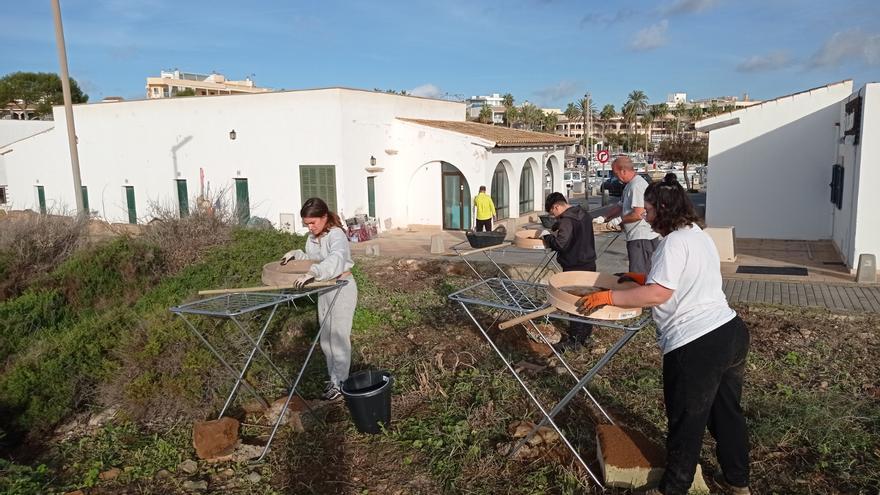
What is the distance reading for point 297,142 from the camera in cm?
1798

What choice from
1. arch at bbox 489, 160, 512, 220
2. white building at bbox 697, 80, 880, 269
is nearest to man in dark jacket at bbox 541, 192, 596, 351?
white building at bbox 697, 80, 880, 269

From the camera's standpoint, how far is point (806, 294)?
360 inches

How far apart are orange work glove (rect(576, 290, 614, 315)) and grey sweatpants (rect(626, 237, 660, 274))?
125 inches

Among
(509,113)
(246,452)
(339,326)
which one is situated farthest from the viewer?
(509,113)

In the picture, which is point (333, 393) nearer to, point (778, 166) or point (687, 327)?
point (687, 327)

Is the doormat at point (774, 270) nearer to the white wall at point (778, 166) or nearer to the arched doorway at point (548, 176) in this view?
the white wall at point (778, 166)

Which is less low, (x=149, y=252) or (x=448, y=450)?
(x=149, y=252)

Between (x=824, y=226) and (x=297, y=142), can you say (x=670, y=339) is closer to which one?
(x=824, y=226)

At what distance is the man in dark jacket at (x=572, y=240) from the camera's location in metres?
6.23

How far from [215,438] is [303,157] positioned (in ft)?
46.2

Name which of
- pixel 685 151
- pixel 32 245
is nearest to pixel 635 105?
pixel 685 151

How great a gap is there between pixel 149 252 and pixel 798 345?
904cm

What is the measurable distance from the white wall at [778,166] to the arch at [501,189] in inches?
252

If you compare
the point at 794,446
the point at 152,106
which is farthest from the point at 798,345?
the point at 152,106
